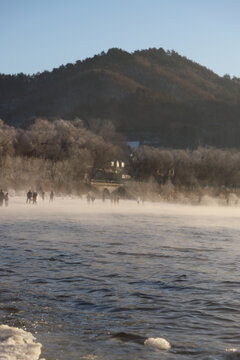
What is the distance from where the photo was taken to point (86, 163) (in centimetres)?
9631

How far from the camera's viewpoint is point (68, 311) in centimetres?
1116

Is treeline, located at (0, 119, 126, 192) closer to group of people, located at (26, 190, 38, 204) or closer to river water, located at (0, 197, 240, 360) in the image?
group of people, located at (26, 190, 38, 204)

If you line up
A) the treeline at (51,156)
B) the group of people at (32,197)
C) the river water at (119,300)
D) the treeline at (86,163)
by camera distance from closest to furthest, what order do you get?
1. the river water at (119,300)
2. the group of people at (32,197)
3. the treeline at (51,156)
4. the treeline at (86,163)

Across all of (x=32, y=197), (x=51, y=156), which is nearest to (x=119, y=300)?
(x=32, y=197)

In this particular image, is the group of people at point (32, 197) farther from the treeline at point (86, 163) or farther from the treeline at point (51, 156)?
the treeline at point (86, 163)

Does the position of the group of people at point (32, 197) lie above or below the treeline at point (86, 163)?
below

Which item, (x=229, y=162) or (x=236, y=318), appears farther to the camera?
(x=229, y=162)

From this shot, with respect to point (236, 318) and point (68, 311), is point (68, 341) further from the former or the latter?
point (236, 318)

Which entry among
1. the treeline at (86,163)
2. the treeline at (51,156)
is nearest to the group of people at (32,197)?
the treeline at (51,156)

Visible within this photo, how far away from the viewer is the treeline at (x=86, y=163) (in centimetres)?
8306

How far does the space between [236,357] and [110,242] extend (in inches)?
674

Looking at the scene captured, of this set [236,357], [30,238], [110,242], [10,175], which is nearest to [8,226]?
[30,238]

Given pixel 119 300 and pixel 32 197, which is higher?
pixel 119 300

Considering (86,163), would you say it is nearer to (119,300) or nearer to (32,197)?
(32,197)
